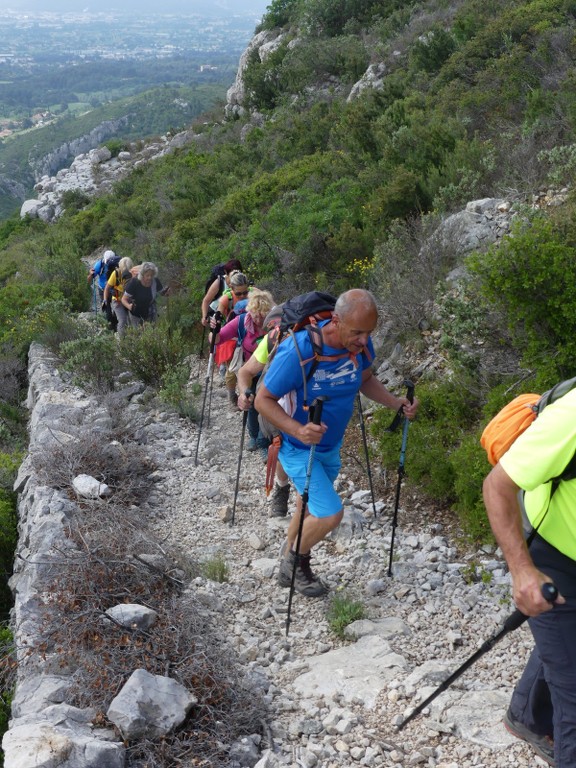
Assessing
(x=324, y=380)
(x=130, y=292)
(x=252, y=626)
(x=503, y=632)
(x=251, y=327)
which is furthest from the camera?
(x=130, y=292)

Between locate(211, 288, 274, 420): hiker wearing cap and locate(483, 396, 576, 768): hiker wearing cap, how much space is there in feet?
14.0

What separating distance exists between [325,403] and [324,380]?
174 millimetres

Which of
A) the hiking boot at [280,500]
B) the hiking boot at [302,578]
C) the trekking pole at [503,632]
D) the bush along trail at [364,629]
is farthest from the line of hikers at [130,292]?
the trekking pole at [503,632]

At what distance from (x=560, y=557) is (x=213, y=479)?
16.0 feet

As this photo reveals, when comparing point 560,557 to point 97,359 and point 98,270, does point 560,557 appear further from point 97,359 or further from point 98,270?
point 98,270

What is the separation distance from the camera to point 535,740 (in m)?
3.05

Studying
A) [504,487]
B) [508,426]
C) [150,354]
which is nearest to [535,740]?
[504,487]

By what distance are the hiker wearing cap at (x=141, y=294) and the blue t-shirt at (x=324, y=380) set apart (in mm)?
6188

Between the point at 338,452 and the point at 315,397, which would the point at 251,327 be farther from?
the point at 315,397

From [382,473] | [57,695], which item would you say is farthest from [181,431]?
[57,695]

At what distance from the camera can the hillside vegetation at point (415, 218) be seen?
5.61 meters

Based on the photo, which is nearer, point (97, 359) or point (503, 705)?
point (503, 705)

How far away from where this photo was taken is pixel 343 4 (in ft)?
83.6

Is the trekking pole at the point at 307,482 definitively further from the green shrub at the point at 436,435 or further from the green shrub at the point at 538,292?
the green shrub at the point at 538,292
